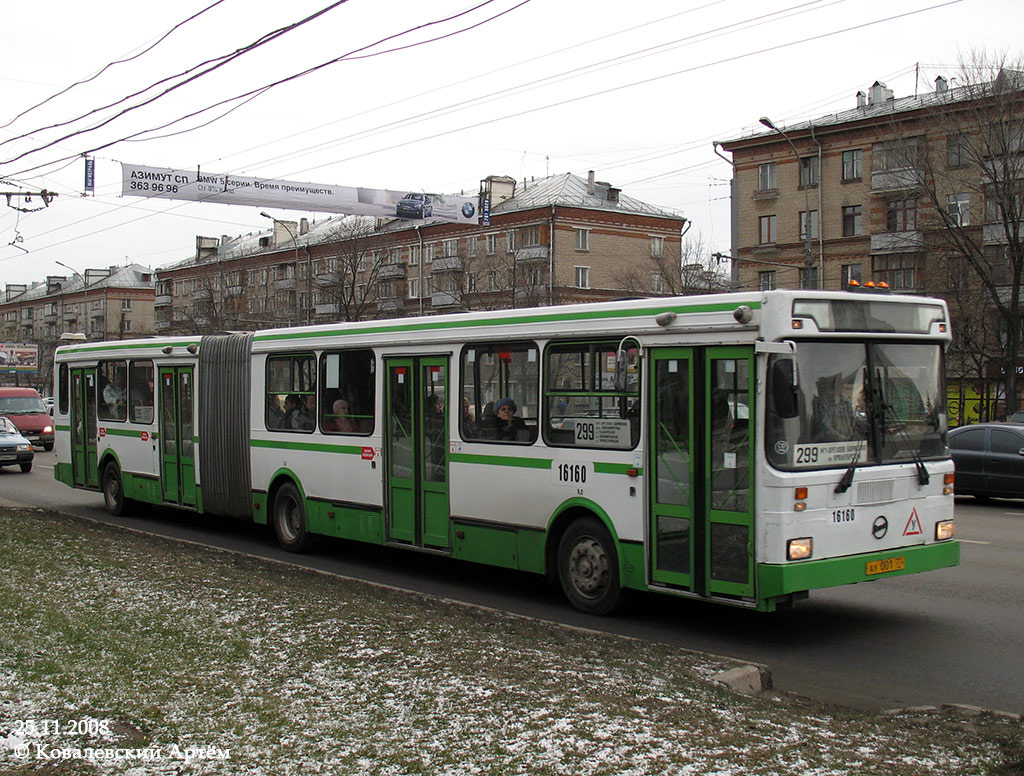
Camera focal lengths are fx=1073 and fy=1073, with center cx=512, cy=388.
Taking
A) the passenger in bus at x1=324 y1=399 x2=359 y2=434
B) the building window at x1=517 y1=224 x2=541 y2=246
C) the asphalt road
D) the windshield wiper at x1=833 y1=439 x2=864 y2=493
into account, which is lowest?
the asphalt road

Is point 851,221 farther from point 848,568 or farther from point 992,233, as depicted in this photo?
point 848,568

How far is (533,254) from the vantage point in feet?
220

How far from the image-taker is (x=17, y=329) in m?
133

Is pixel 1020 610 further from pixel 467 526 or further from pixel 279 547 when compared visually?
pixel 279 547

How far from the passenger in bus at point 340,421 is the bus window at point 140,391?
501 cm

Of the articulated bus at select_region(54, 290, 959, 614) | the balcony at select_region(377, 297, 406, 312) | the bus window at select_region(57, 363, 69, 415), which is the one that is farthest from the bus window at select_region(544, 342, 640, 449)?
the balcony at select_region(377, 297, 406, 312)

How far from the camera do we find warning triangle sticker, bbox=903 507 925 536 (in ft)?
28.4

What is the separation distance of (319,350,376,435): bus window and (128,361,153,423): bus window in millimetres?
4844

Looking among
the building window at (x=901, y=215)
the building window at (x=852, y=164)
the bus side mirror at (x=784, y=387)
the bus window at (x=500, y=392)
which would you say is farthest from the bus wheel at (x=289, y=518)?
the building window at (x=852, y=164)

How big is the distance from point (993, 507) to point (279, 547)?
40.4 feet

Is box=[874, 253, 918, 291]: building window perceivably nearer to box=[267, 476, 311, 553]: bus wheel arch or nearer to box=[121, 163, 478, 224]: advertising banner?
box=[121, 163, 478, 224]: advertising banner

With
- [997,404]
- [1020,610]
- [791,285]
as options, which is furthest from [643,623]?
[791,285]

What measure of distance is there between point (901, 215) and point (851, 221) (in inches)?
121

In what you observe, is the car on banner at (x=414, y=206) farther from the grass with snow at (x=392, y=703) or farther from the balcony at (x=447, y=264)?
the balcony at (x=447, y=264)
